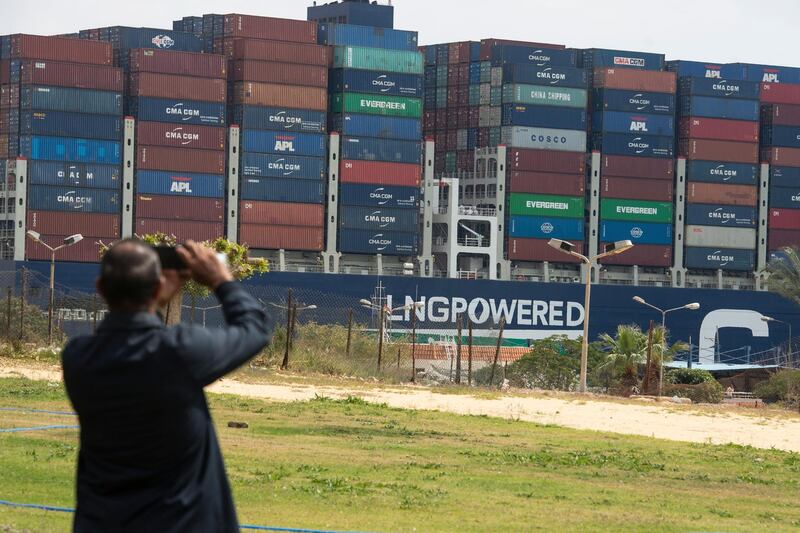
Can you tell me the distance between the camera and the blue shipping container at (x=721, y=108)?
9088cm

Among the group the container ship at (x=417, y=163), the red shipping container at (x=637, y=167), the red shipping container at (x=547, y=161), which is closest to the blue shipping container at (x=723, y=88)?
the container ship at (x=417, y=163)

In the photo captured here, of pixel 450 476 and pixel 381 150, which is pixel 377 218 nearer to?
pixel 381 150

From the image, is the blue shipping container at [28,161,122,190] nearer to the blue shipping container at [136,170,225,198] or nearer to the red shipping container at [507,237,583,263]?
the blue shipping container at [136,170,225,198]

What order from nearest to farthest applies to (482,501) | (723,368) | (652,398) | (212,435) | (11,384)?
(212,435), (482,501), (11,384), (652,398), (723,368)

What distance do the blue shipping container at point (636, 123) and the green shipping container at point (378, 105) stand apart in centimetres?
1426

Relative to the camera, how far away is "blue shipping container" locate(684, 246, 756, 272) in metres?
92.5

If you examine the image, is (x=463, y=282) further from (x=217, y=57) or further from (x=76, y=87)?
(x=76, y=87)

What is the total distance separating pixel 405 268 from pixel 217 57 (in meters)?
15.3

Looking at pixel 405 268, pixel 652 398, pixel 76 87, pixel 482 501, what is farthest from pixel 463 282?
pixel 482 501

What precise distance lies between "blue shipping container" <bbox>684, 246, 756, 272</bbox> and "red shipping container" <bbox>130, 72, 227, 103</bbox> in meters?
32.6

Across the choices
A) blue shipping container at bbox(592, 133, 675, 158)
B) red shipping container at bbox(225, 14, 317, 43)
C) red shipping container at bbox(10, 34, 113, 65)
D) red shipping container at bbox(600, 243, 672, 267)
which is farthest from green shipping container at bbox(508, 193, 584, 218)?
red shipping container at bbox(10, 34, 113, 65)

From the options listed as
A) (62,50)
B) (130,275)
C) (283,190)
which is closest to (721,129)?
(283,190)

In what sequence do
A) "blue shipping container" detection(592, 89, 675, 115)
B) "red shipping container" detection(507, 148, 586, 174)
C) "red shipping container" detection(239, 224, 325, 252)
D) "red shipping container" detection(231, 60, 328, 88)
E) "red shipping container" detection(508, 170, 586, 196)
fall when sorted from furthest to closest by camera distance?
"blue shipping container" detection(592, 89, 675, 115), "red shipping container" detection(508, 170, 586, 196), "red shipping container" detection(507, 148, 586, 174), "red shipping container" detection(239, 224, 325, 252), "red shipping container" detection(231, 60, 328, 88)

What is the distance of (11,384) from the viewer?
23703 mm
